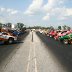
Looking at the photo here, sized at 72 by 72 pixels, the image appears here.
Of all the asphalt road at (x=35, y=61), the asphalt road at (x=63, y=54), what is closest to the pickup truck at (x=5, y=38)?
the asphalt road at (x=63, y=54)

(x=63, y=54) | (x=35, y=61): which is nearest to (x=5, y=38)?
(x=63, y=54)

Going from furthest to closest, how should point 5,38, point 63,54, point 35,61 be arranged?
point 5,38 < point 63,54 < point 35,61

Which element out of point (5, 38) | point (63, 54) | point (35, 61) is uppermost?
point (35, 61)

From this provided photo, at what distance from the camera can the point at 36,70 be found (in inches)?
410

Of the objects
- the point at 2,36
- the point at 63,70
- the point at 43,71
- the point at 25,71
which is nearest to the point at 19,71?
the point at 25,71

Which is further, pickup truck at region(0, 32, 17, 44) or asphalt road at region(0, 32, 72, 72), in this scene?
pickup truck at region(0, 32, 17, 44)

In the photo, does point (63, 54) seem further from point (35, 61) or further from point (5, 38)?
point (5, 38)

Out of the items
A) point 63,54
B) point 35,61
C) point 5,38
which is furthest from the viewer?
point 5,38

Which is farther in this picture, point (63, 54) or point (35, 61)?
point (63, 54)

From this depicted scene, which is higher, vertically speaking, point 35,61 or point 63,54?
point 35,61

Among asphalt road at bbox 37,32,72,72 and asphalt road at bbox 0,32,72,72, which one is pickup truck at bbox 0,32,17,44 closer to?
asphalt road at bbox 37,32,72,72

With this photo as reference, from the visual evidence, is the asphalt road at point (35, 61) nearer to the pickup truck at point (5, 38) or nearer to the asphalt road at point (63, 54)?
the asphalt road at point (63, 54)

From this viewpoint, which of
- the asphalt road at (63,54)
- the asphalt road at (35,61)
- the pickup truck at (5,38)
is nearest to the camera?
the asphalt road at (35,61)

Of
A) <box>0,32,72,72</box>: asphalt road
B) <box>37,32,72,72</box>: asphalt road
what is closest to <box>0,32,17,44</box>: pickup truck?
<box>37,32,72,72</box>: asphalt road
